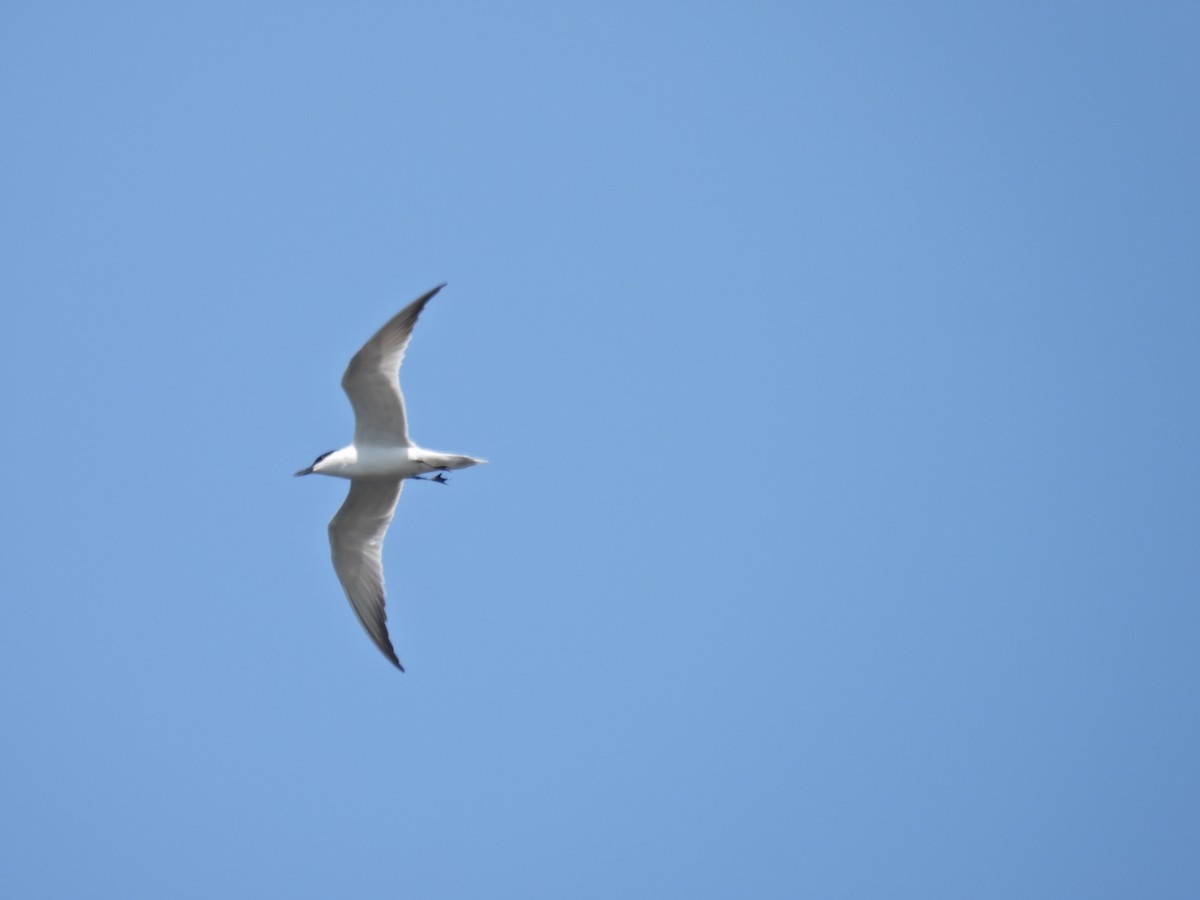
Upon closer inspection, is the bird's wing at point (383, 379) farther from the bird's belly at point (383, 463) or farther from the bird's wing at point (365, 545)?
the bird's wing at point (365, 545)

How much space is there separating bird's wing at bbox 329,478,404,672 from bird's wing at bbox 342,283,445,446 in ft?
3.46

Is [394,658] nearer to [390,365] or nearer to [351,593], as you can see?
[351,593]

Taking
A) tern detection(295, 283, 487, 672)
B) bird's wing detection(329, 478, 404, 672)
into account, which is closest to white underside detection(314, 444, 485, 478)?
tern detection(295, 283, 487, 672)

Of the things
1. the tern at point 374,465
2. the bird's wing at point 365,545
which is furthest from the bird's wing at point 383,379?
the bird's wing at point 365,545

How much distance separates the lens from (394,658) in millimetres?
17016

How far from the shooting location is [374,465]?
54.5ft

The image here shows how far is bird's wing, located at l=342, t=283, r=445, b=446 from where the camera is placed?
51.8 ft

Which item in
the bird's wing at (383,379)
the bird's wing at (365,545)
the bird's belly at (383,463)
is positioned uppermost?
the bird's wing at (383,379)

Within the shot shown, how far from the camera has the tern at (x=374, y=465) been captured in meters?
15.9

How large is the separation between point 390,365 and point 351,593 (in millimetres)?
2988

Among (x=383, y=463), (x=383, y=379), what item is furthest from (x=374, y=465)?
(x=383, y=379)

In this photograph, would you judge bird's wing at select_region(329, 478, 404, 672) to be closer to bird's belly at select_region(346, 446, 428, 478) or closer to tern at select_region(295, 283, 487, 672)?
tern at select_region(295, 283, 487, 672)

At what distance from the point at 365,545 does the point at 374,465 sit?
1267 millimetres

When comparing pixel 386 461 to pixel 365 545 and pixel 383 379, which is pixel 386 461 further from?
pixel 365 545
